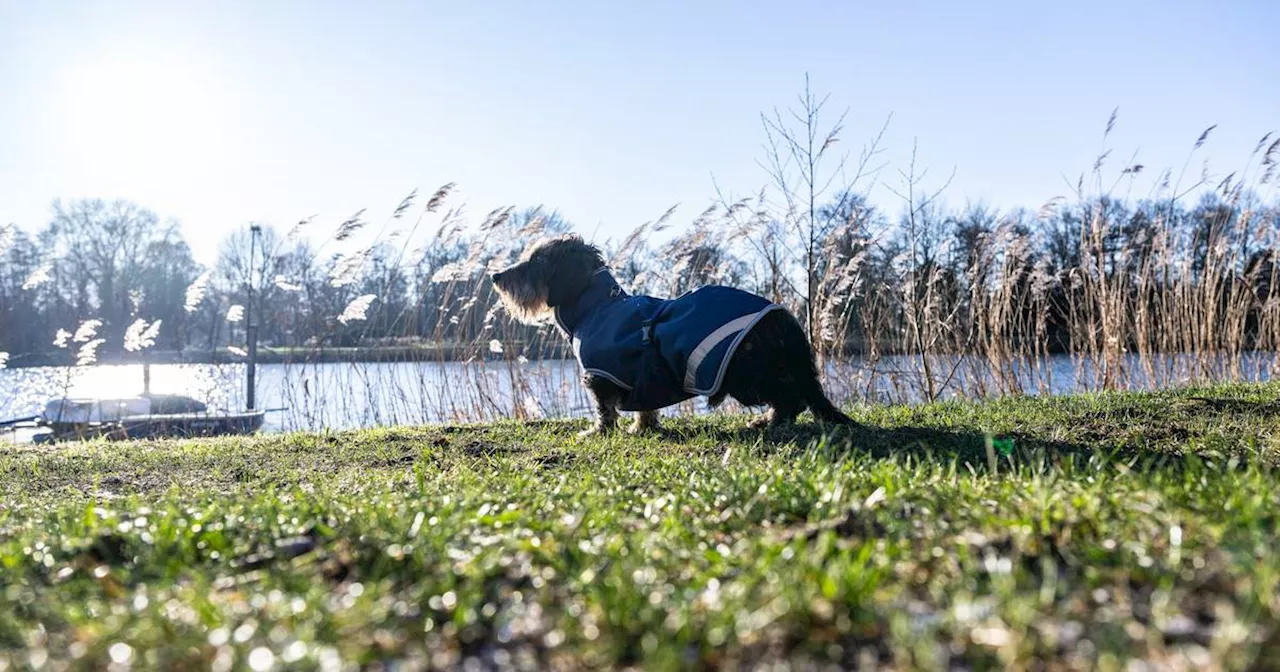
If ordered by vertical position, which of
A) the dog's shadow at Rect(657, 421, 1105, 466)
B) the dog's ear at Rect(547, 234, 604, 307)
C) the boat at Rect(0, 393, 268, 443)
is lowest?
the boat at Rect(0, 393, 268, 443)

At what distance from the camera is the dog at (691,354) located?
511cm

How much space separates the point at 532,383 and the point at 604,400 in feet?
10.3

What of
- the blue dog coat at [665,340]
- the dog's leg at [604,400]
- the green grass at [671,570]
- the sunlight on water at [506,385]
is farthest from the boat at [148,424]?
the green grass at [671,570]

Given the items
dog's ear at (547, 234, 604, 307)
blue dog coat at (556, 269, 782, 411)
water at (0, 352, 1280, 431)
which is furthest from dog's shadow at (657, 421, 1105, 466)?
water at (0, 352, 1280, 431)

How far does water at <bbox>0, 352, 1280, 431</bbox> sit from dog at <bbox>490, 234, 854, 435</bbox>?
2532mm

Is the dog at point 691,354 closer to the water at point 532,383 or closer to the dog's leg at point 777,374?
the dog's leg at point 777,374

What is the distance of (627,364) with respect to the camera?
5.48 meters

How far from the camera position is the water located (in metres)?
8.51

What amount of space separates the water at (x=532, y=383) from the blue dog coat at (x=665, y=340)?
8.74ft

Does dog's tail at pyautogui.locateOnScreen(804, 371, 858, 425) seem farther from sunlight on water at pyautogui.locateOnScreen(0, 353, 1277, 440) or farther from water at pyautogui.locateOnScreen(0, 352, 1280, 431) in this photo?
water at pyautogui.locateOnScreen(0, 352, 1280, 431)

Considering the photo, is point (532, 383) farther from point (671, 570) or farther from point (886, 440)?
point (671, 570)

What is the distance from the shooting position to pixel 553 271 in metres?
6.11

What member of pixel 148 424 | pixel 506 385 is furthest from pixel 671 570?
pixel 148 424

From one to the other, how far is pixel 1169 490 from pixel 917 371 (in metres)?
6.18
